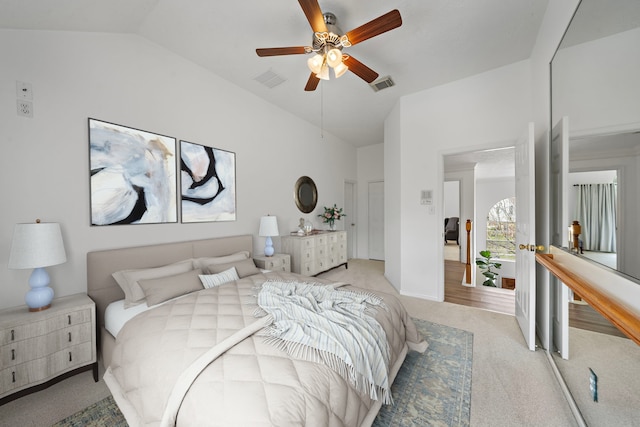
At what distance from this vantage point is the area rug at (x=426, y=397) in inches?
56.7

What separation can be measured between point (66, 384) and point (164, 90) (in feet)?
9.06

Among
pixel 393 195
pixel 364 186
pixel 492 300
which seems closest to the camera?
pixel 492 300

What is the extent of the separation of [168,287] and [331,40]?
2.42m

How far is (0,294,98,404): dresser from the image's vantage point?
151 centimetres

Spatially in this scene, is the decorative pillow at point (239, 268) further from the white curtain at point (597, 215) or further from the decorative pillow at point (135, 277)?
the white curtain at point (597, 215)

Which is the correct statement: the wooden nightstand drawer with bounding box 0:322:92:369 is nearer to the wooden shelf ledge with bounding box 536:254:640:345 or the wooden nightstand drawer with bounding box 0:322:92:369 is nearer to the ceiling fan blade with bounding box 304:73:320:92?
the ceiling fan blade with bounding box 304:73:320:92

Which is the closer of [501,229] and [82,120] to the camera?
[82,120]

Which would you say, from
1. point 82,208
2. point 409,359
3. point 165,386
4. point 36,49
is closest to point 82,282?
point 82,208

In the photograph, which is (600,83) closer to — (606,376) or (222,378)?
(606,376)

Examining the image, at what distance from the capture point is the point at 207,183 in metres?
2.97

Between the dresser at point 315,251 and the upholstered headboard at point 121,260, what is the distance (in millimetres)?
1363

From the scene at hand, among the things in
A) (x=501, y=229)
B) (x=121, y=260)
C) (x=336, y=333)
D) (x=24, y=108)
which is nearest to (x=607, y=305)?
→ (x=336, y=333)

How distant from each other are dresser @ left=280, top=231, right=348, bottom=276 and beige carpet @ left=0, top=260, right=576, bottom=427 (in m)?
2.39

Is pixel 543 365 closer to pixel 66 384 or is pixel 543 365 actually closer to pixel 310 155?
pixel 66 384
